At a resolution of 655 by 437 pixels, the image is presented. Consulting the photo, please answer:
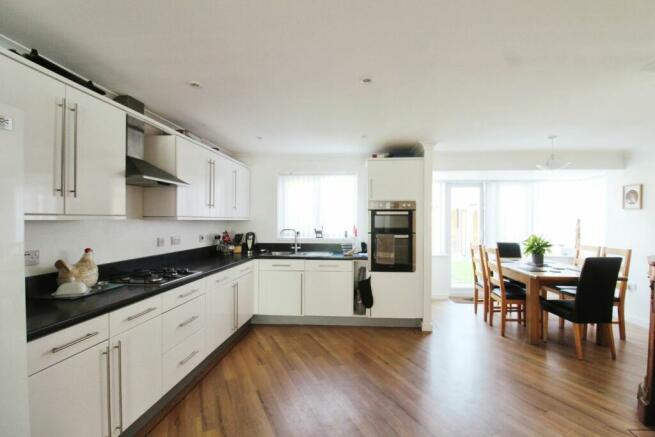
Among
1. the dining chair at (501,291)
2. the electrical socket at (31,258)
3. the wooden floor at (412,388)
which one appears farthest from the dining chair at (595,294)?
the electrical socket at (31,258)

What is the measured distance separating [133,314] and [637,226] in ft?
19.3

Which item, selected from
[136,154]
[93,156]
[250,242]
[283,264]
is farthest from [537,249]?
[93,156]

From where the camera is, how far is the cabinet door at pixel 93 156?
1.73 meters

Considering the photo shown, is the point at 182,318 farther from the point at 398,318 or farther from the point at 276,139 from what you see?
the point at 398,318

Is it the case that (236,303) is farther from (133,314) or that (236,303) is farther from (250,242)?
(133,314)

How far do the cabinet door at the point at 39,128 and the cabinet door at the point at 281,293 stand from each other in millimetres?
2493

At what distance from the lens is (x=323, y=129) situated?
128 inches

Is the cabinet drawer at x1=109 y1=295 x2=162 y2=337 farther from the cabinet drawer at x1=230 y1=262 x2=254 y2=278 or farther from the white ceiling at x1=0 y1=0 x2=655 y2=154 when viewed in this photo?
the white ceiling at x1=0 y1=0 x2=655 y2=154

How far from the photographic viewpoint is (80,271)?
1.95 meters

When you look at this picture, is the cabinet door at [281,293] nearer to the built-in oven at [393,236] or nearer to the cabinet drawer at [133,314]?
the built-in oven at [393,236]

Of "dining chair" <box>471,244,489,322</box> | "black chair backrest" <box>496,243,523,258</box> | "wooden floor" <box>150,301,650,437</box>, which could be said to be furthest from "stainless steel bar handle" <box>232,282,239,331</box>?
"black chair backrest" <box>496,243,523,258</box>

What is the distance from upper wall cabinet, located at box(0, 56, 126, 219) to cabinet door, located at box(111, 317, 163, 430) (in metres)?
0.82

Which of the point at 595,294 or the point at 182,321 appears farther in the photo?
the point at 595,294

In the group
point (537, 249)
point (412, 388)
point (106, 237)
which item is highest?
point (106, 237)
